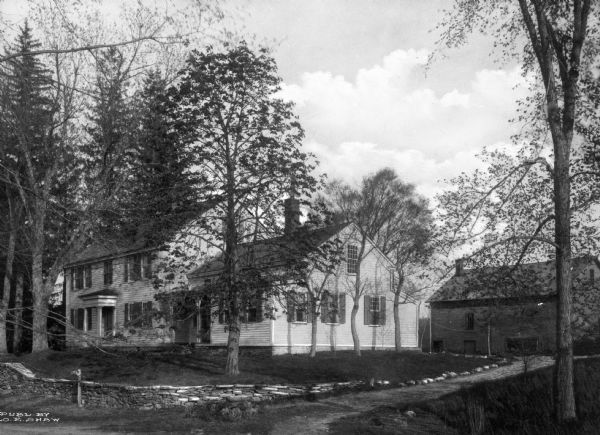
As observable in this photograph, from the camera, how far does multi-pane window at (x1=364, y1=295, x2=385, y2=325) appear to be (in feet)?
117

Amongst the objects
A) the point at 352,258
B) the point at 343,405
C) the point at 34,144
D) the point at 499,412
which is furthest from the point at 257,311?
the point at 499,412

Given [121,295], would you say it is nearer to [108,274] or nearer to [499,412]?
[108,274]

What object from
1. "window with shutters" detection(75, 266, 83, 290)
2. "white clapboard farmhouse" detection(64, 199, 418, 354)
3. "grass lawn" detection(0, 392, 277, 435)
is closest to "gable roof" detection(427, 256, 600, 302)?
"grass lawn" detection(0, 392, 277, 435)

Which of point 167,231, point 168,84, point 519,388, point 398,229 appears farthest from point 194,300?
point 398,229


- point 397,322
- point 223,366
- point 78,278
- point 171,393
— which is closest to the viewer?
point 171,393

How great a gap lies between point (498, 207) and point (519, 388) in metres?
5.53

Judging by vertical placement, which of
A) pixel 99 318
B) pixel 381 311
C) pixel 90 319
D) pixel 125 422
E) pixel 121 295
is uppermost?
pixel 121 295

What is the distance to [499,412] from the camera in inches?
609

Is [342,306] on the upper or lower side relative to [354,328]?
upper

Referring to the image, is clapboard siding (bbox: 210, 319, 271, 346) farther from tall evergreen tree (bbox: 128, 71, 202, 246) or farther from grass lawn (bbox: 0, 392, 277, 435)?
grass lawn (bbox: 0, 392, 277, 435)

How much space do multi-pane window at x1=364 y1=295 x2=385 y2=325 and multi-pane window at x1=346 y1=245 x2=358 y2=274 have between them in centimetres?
176

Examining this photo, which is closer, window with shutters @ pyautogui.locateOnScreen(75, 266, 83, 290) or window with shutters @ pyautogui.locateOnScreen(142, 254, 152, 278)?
window with shutters @ pyautogui.locateOnScreen(142, 254, 152, 278)

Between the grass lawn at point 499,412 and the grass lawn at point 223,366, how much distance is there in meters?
6.96

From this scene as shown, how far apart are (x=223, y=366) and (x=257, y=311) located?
19.3 ft
